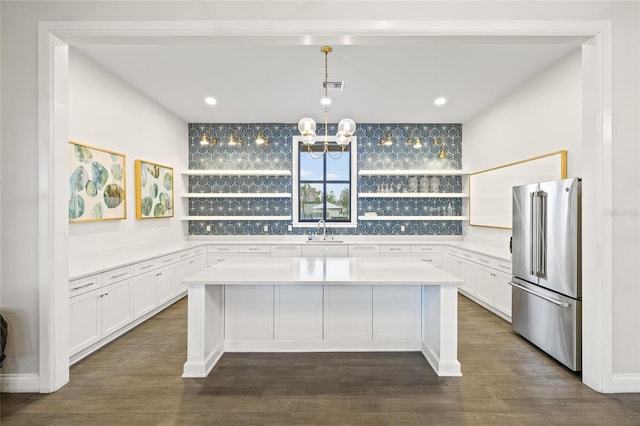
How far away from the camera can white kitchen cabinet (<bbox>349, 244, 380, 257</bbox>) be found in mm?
6062

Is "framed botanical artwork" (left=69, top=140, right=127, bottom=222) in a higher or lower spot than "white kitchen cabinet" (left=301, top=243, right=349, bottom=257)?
higher

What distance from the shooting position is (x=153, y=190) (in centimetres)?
517

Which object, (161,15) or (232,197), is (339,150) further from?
(161,15)

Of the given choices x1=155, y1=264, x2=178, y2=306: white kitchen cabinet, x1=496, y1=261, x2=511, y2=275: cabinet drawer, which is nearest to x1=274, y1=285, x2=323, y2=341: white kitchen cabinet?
x1=155, y1=264, x2=178, y2=306: white kitchen cabinet

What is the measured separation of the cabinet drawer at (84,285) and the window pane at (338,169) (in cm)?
422

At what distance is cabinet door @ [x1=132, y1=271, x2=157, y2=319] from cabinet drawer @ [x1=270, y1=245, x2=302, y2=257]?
2.11 meters

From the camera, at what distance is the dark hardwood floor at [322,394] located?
7.54ft

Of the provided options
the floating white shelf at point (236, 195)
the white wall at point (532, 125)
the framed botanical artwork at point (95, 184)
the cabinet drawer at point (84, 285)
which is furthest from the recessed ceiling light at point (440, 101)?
the cabinet drawer at point (84, 285)

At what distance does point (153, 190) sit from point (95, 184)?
131 cm

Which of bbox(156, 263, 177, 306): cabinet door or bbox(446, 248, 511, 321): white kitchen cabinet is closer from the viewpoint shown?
bbox(446, 248, 511, 321): white kitchen cabinet

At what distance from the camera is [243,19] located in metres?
2.60

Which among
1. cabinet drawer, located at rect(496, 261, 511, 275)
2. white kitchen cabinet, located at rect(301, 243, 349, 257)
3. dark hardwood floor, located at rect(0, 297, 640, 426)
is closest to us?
dark hardwood floor, located at rect(0, 297, 640, 426)

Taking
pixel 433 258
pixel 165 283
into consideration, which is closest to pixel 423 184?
pixel 433 258

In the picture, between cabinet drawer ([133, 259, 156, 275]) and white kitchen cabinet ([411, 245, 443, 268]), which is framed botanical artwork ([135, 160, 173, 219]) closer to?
cabinet drawer ([133, 259, 156, 275])
